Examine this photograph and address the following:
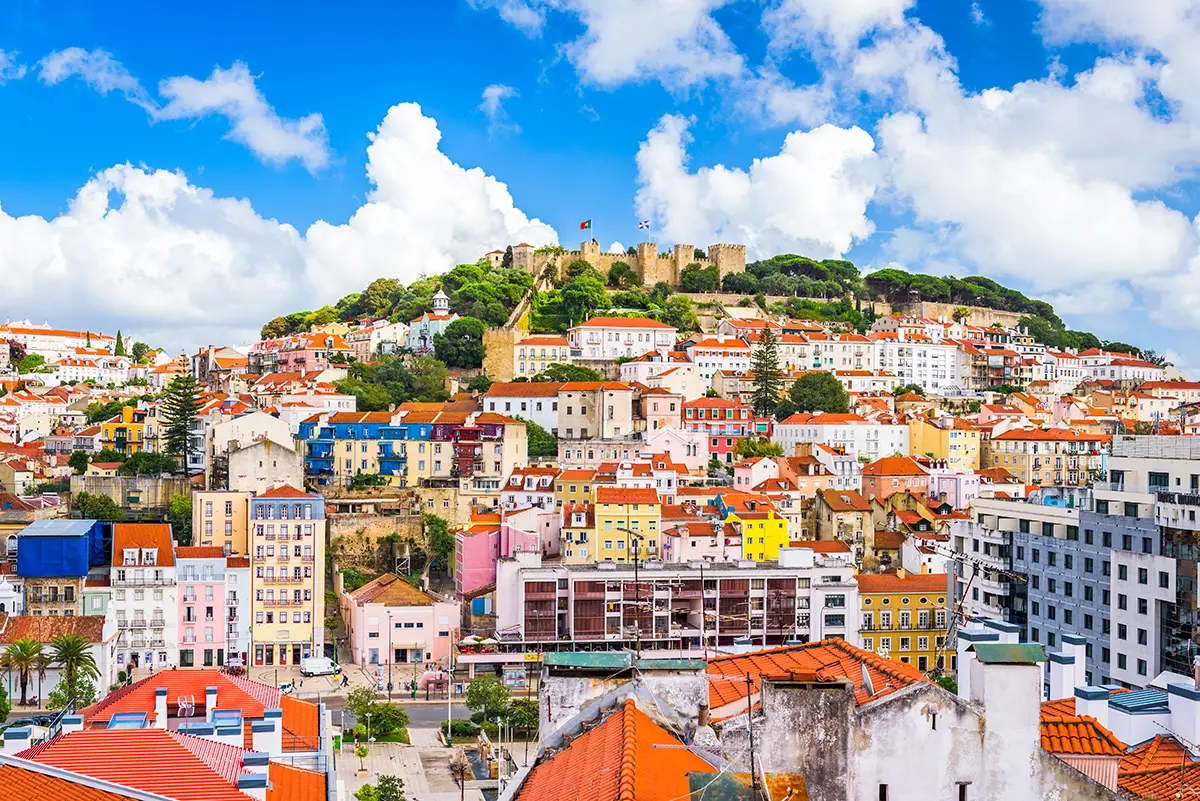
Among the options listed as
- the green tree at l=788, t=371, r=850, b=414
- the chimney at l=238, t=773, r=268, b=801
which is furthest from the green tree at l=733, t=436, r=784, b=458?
the chimney at l=238, t=773, r=268, b=801

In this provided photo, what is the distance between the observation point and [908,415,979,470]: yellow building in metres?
75.0

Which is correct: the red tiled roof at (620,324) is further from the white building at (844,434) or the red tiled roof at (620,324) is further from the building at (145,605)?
the building at (145,605)

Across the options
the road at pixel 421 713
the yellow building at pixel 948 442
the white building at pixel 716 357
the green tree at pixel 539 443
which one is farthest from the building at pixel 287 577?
the white building at pixel 716 357

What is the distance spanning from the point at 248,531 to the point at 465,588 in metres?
9.08

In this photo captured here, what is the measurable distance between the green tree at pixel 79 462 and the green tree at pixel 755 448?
36182 millimetres

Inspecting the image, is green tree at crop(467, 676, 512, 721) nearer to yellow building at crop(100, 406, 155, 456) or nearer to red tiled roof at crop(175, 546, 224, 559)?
red tiled roof at crop(175, 546, 224, 559)

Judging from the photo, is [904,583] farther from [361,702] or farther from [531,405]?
[531,405]

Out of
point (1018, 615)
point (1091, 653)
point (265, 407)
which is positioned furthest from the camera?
point (265, 407)

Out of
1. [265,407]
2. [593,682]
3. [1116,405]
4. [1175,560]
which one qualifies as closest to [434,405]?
[265,407]

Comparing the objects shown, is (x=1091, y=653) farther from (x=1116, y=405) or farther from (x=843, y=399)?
(x=1116, y=405)

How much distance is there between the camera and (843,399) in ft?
270

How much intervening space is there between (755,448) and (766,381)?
11722 mm

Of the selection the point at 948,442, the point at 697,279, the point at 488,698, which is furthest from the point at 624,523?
the point at 697,279

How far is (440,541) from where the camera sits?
56.7 meters
